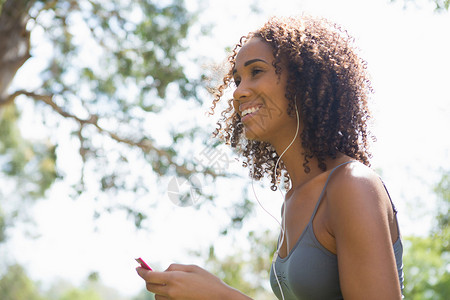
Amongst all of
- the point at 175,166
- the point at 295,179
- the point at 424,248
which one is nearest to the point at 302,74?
the point at 295,179

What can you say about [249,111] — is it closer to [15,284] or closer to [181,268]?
A: [181,268]

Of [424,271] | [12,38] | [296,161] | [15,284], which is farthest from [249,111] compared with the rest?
[15,284]

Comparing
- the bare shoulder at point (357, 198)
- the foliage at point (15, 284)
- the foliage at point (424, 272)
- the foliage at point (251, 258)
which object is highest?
the foliage at point (15, 284)

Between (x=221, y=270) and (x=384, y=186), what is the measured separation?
36.0 ft

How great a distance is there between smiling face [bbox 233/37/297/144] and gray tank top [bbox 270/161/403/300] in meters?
0.38

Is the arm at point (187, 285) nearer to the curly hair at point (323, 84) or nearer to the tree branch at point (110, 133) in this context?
the curly hair at point (323, 84)

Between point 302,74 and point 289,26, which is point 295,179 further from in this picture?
point 289,26

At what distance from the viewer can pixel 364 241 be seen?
5.17ft

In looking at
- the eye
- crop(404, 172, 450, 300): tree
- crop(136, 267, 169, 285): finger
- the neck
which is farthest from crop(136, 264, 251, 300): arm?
crop(404, 172, 450, 300): tree

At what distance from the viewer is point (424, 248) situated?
18.7 metres

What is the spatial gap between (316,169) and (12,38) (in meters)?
8.14

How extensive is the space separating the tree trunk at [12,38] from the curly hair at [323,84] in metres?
7.59

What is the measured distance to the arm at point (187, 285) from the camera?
1.64 meters

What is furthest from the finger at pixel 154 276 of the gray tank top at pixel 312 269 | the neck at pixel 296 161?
the neck at pixel 296 161
